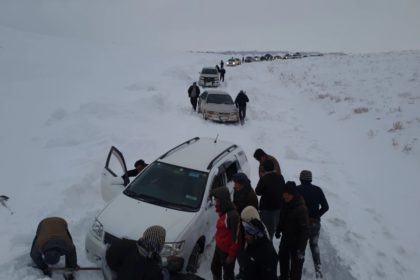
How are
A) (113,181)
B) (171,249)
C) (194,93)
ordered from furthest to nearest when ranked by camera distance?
(194,93)
(113,181)
(171,249)

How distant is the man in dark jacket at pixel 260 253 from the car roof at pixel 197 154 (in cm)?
276

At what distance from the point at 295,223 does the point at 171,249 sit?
1.88 meters

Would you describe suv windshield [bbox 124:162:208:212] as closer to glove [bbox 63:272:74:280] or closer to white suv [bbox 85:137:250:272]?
white suv [bbox 85:137:250:272]

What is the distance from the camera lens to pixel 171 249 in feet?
17.6

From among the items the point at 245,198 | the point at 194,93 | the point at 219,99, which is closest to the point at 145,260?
the point at 245,198

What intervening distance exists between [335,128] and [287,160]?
6.39 meters

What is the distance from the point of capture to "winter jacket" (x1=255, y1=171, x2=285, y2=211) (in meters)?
6.22

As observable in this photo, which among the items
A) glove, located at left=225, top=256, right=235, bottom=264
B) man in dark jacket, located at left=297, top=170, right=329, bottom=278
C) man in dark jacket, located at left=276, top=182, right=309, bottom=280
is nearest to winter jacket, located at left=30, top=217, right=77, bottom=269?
glove, located at left=225, top=256, right=235, bottom=264

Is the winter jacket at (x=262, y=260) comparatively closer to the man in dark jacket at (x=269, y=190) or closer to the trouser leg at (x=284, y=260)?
the trouser leg at (x=284, y=260)

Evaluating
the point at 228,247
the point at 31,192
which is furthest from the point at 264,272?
the point at 31,192

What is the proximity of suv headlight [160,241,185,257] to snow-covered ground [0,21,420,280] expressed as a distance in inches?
42.3

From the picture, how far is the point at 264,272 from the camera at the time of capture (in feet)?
13.3

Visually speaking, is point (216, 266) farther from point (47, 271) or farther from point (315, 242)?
point (47, 271)

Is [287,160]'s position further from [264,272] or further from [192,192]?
[264,272]
